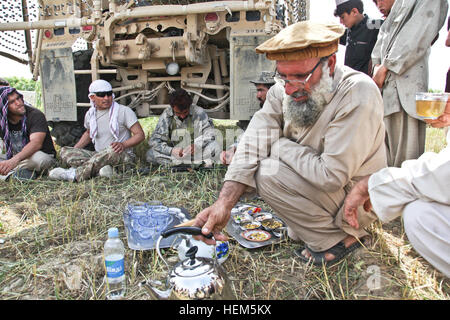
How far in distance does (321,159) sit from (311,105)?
308 millimetres

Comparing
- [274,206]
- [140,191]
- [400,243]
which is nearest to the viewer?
[274,206]

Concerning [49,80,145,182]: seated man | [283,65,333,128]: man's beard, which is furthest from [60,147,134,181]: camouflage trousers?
[283,65,333,128]: man's beard

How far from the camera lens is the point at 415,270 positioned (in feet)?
6.47

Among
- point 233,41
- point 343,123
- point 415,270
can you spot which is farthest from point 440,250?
point 233,41

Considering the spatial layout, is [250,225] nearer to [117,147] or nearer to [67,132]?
[117,147]

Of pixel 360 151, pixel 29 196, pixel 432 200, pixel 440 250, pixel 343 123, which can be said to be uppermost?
pixel 343 123

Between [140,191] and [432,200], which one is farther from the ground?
[432,200]

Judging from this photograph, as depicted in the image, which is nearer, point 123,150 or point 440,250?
point 440,250

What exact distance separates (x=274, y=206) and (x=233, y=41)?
2778mm

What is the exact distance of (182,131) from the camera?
4637 millimetres

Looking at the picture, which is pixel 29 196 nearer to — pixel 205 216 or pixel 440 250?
pixel 205 216

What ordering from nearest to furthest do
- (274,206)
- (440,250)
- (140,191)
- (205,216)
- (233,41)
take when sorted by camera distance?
(440,250)
(205,216)
(274,206)
(140,191)
(233,41)

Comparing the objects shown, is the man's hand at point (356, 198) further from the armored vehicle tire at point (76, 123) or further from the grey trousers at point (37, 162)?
the armored vehicle tire at point (76, 123)

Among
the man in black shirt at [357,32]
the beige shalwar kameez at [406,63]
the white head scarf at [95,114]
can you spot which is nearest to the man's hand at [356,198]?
the beige shalwar kameez at [406,63]
